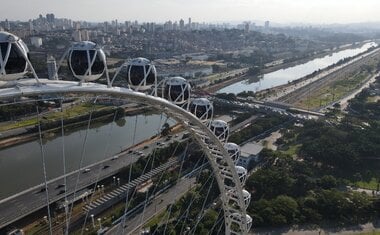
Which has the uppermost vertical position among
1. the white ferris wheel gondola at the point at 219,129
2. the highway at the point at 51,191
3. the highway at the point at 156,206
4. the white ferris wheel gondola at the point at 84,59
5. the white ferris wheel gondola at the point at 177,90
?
the white ferris wheel gondola at the point at 84,59

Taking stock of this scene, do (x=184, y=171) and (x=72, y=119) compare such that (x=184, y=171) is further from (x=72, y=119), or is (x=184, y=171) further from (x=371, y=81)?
(x=371, y=81)

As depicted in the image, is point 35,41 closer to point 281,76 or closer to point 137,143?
point 281,76

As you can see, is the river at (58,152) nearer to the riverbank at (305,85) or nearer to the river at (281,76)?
the riverbank at (305,85)

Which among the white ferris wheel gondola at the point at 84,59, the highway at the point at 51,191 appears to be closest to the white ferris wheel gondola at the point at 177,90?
the white ferris wheel gondola at the point at 84,59

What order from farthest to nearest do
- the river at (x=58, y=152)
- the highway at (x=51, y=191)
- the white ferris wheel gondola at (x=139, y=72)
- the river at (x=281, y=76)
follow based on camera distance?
the river at (x=281, y=76) → the river at (x=58, y=152) → the highway at (x=51, y=191) → the white ferris wheel gondola at (x=139, y=72)

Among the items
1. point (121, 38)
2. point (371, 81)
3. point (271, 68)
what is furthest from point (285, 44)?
point (371, 81)

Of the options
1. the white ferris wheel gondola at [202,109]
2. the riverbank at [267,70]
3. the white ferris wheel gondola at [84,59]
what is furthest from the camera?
the riverbank at [267,70]

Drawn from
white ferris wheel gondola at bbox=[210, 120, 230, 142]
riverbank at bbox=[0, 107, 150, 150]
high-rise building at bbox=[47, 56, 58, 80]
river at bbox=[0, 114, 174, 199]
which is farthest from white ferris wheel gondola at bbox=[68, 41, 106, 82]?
riverbank at bbox=[0, 107, 150, 150]
